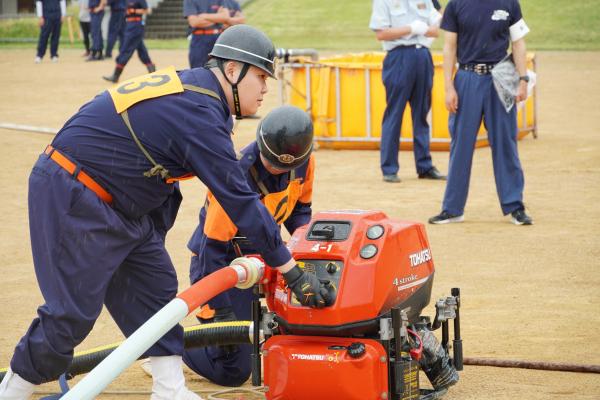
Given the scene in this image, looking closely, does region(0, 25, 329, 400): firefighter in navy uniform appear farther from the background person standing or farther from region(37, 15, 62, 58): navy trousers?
the background person standing

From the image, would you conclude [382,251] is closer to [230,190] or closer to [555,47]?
[230,190]

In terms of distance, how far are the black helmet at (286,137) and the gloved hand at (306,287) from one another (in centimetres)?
90

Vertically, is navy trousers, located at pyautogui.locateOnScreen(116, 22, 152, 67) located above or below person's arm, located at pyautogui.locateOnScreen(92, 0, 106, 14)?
below

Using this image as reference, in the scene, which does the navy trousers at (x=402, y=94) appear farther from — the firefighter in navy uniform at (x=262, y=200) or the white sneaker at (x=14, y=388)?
the white sneaker at (x=14, y=388)

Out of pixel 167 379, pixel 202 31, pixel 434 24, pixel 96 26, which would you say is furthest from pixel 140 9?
pixel 167 379

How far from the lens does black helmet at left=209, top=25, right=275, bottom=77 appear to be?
15.1ft

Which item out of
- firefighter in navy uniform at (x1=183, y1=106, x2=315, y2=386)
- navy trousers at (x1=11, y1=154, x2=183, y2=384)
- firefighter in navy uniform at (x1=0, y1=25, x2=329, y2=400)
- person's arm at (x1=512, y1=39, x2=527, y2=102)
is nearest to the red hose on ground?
firefighter in navy uniform at (x1=0, y1=25, x2=329, y2=400)

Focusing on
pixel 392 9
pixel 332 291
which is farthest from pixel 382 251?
pixel 392 9

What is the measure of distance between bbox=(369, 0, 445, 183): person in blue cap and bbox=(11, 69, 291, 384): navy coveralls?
7231 millimetres

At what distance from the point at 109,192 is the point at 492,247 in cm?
482

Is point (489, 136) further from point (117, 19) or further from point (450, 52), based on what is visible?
point (117, 19)

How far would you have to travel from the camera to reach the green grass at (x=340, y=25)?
104 feet

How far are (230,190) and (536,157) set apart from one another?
9.53 meters

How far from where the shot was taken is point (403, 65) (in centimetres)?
1173
